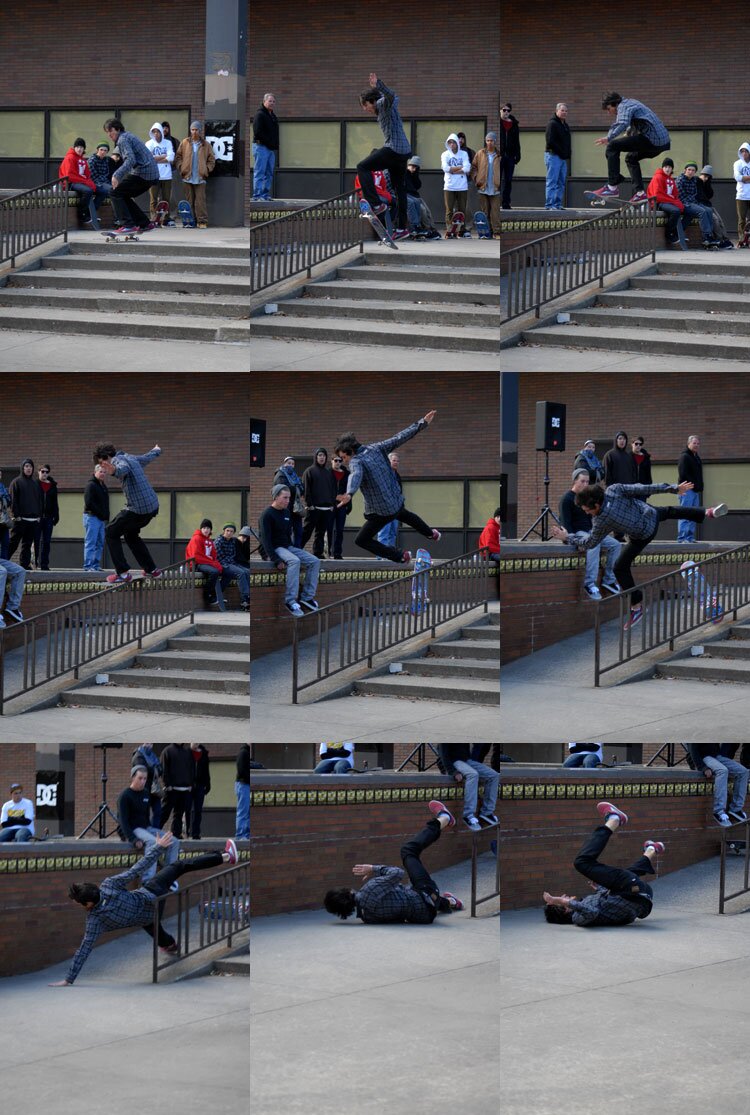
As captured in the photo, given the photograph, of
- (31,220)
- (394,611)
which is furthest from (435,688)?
(31,220)

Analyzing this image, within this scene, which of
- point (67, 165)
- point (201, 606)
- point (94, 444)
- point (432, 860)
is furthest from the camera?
point (94, 444)

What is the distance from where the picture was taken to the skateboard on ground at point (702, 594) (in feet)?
34.7

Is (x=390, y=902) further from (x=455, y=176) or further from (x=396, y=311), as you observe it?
(x=455, y=176)

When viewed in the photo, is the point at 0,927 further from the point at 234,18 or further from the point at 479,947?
the point at 234,18

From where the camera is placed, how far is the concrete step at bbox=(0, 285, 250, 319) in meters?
10.5

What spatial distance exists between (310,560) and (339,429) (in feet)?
17.0

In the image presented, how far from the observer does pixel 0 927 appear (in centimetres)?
1085

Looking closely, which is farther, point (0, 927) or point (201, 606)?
point (201, 606)

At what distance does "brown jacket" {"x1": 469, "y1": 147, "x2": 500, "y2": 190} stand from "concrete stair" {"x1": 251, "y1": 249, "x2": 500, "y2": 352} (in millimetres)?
3149

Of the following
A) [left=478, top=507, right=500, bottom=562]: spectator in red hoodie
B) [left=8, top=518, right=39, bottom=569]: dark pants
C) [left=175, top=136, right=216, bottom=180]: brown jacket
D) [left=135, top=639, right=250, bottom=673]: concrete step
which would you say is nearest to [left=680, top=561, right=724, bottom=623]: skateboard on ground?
[left=478, top=507, right=500, bottom=562]: spectator in red hoodie

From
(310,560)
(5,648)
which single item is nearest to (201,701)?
(310,560)

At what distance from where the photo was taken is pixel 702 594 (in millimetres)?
10820

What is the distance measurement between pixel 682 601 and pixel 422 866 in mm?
2619

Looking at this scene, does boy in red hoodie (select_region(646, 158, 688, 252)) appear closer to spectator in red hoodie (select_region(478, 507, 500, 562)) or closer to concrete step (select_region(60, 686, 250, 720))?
spectator in red hoodie (select_region(478, 507, 500, 562))
